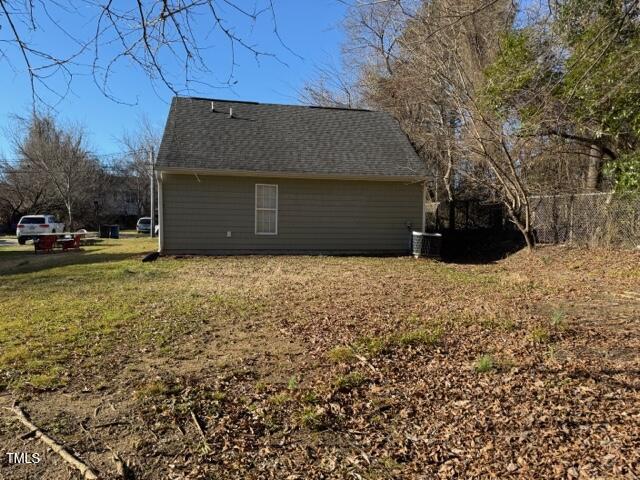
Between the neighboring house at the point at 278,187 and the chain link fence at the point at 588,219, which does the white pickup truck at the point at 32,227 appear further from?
the chain link fence at the point at 588,219

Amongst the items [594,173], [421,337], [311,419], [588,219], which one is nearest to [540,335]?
[421,337]

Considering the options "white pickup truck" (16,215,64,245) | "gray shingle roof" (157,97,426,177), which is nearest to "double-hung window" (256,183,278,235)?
"gray shingle roof" (157,97,426,177)

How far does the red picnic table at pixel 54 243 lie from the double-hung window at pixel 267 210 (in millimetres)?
9020

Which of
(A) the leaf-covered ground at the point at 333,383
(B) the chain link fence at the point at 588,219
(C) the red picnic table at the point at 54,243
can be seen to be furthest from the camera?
(C) the red picnic table at the point at 54,243

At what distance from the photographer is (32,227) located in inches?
974

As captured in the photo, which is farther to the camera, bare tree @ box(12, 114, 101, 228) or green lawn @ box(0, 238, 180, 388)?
bare tree @ box(12, 114, 101, 228)

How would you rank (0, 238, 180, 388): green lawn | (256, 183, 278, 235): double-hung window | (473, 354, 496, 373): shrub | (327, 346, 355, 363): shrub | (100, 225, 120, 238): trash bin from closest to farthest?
(473, 354, 496, 373): shrub < (0, 238, 180, 388): green lawn < (327, 346, 355, 363): shrub < (256, 183, 278, 235): double-hung window < (100, 225, 120, 238): trash bin

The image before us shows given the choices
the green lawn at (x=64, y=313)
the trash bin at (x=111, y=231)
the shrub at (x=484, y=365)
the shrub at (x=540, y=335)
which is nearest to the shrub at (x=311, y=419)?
the shrub at (x=484, y=365)

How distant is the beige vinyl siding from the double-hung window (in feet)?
0.43

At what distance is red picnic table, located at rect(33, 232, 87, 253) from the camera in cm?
1722

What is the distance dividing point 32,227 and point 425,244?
2136cm

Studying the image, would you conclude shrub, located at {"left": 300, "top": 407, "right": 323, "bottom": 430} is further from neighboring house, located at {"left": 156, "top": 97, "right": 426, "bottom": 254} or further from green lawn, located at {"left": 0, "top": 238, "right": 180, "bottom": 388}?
neighboring house, located at {"left": 156, "top": 97, "right": 426, "bottom": 254}

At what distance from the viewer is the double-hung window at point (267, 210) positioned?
13516 mm

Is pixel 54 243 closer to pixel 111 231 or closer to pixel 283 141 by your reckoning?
pixel 283 141
